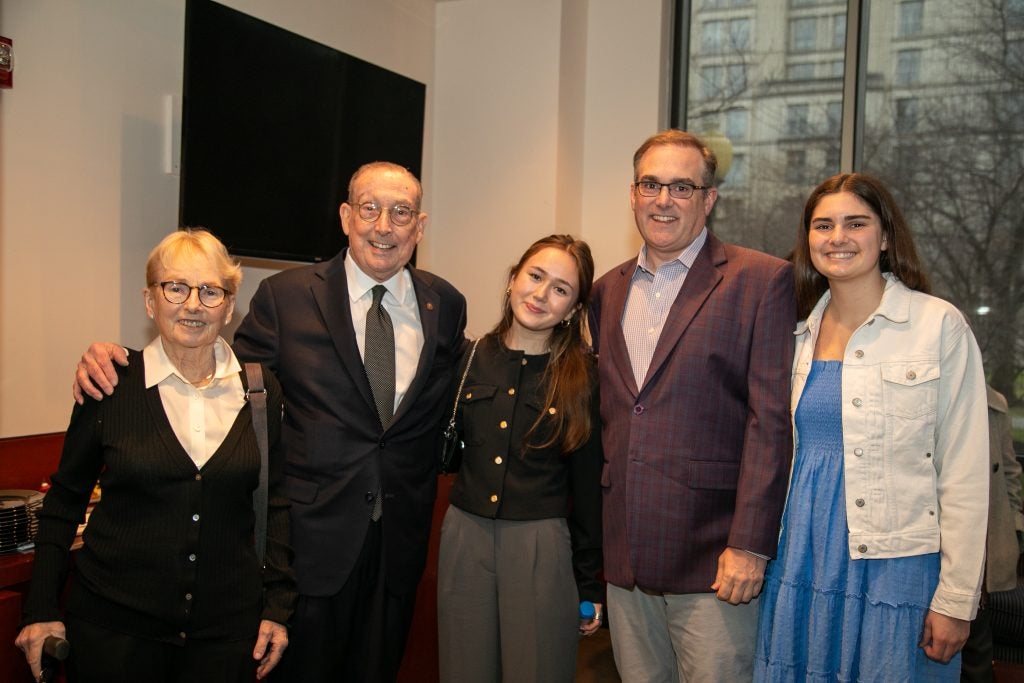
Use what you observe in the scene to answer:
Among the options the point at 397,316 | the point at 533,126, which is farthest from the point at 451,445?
the point at 533,126

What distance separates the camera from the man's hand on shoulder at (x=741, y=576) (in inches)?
80.1

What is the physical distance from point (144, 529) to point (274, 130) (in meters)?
1.92

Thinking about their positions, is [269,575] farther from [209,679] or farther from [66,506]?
[66,506]

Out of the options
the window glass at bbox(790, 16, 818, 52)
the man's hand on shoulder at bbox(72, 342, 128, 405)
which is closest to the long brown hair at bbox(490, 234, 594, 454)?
the man's hand on shoulder at bbox(72, 342, 128, 405)

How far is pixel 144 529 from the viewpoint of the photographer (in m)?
1.82

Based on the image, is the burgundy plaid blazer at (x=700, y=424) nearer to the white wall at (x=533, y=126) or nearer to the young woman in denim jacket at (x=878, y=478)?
the young woman in denim jacket at (x=878, y=478)

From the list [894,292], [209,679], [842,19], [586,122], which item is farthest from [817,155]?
[209,679]

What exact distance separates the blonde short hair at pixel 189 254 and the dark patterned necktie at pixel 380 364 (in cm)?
41

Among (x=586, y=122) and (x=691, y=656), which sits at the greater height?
(x=586, y=122)

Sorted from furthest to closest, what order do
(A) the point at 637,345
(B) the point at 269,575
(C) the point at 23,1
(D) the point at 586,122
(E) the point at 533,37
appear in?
(D) the point at 586,122, (E) the point at 533,37, (C) the point at 23,1, (A) the point at 637,345, (B) the point at 269,575

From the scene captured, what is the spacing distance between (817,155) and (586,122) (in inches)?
52.8

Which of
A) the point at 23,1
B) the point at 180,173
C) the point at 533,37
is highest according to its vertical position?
the point at 533,37

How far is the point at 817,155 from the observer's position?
4.91 meters

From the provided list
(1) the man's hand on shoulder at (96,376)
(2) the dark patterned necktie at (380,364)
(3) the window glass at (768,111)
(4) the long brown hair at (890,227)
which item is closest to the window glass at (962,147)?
(3) the window glass at (768,111)
